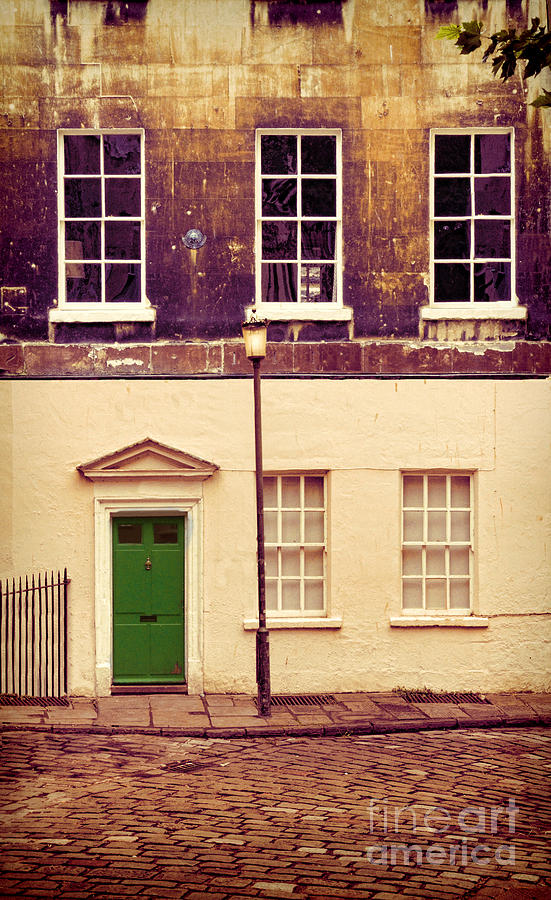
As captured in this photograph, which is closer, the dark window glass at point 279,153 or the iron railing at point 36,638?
the iron railing at point 36,638

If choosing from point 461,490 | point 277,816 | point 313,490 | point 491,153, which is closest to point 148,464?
point 313,490

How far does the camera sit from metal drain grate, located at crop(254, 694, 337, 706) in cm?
1342

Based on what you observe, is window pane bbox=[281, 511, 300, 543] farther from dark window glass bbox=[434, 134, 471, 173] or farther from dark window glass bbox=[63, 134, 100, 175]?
dark window glass bbox=[63, 134, 100, 175]

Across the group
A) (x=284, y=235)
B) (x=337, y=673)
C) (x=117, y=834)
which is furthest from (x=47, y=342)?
(x=117, y=834)

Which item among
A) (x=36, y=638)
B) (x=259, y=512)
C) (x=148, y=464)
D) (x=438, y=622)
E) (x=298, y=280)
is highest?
(x=298, y=280)

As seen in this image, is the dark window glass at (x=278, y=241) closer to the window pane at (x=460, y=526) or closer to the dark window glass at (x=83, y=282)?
the dark window glass at (x=83, y=282)

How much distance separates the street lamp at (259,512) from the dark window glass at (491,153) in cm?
372

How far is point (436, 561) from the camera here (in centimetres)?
1432

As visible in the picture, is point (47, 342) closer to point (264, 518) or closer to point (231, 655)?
point (264, 518)

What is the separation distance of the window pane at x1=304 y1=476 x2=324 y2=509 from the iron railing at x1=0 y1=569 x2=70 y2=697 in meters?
3.14

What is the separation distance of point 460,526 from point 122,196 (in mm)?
5959

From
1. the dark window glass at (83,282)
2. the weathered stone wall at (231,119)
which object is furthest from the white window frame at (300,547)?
the dark window glass at (83,282)

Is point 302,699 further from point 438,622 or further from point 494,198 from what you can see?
point 494,198

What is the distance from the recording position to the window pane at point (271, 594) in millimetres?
14219
